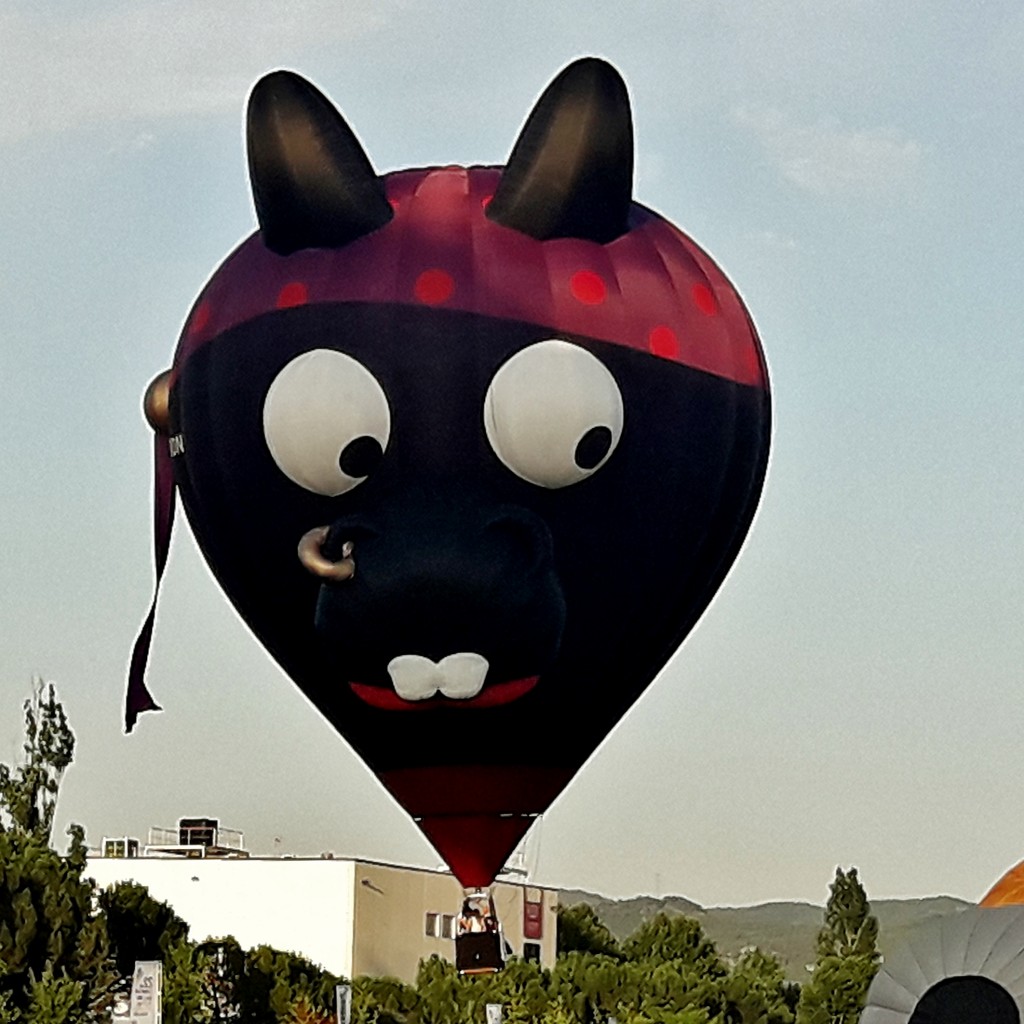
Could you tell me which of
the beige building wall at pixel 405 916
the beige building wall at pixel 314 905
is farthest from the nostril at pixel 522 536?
the beige building wall at pixel 314 905

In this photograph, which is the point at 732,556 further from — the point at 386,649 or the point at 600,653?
the point at 386,649

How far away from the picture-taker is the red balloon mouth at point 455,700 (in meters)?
13.0

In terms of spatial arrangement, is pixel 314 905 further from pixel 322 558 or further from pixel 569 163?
pixel 569 163

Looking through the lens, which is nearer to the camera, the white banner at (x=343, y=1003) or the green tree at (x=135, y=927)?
the green tree at (x=135, y=927)

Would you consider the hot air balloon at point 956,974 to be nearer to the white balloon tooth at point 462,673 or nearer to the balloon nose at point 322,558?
the white balloon tooth at point 462,673

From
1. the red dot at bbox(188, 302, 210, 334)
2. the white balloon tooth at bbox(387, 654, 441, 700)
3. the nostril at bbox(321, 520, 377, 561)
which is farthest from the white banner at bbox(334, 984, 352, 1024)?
the nostril at bbox(321, 520, 377, 561)

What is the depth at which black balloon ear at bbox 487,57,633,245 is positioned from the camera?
12.7 meters

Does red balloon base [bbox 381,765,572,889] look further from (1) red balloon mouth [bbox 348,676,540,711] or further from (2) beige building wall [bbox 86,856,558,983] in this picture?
(2) beige building wall [bbox 86,856,558,983]

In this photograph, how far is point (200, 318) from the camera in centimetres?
1365

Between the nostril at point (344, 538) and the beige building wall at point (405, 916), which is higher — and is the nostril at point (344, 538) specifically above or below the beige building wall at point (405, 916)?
below

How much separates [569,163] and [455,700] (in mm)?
2945

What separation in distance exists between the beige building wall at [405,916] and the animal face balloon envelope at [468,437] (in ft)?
128

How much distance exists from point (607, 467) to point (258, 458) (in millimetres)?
1879

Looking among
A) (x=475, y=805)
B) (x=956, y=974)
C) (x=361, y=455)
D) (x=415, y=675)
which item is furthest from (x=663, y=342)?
(x=956, y=974)
